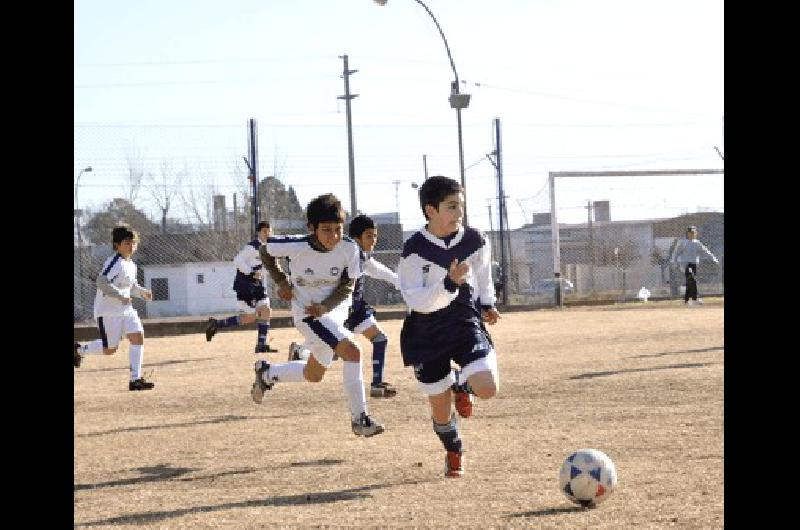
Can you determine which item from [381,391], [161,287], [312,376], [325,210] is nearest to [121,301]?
[381,391]

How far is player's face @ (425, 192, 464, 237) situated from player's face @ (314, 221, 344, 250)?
157 centimetres

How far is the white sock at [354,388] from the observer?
27.6 feet

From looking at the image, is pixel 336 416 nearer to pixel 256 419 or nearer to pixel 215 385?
pixel 256 419

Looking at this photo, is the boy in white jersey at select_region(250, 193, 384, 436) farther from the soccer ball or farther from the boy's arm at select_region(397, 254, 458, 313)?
the soccer ball

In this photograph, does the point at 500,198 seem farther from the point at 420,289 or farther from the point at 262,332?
the point at 420,289

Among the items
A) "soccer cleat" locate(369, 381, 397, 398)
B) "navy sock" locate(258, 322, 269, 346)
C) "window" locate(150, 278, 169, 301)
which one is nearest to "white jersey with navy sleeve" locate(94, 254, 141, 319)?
"soccer cleat" locate(369, 381, 397, 398)

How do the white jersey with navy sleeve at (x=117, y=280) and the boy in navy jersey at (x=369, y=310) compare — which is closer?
the boy in navy jersey at (x=369, y=310)

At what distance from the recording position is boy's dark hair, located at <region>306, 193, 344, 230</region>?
8688 millimetres

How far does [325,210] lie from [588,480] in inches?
139

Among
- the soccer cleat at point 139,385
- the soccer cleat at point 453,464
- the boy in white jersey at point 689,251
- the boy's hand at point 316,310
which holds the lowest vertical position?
the soccer cleat at point 139,385

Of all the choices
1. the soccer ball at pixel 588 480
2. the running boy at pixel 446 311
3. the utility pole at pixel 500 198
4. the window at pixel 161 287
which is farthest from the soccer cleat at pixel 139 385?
the window at pixel 161 287

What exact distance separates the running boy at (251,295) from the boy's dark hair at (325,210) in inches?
383

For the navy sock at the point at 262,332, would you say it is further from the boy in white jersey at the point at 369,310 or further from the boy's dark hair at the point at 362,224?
the boy's dark hair at the point at 362,224
